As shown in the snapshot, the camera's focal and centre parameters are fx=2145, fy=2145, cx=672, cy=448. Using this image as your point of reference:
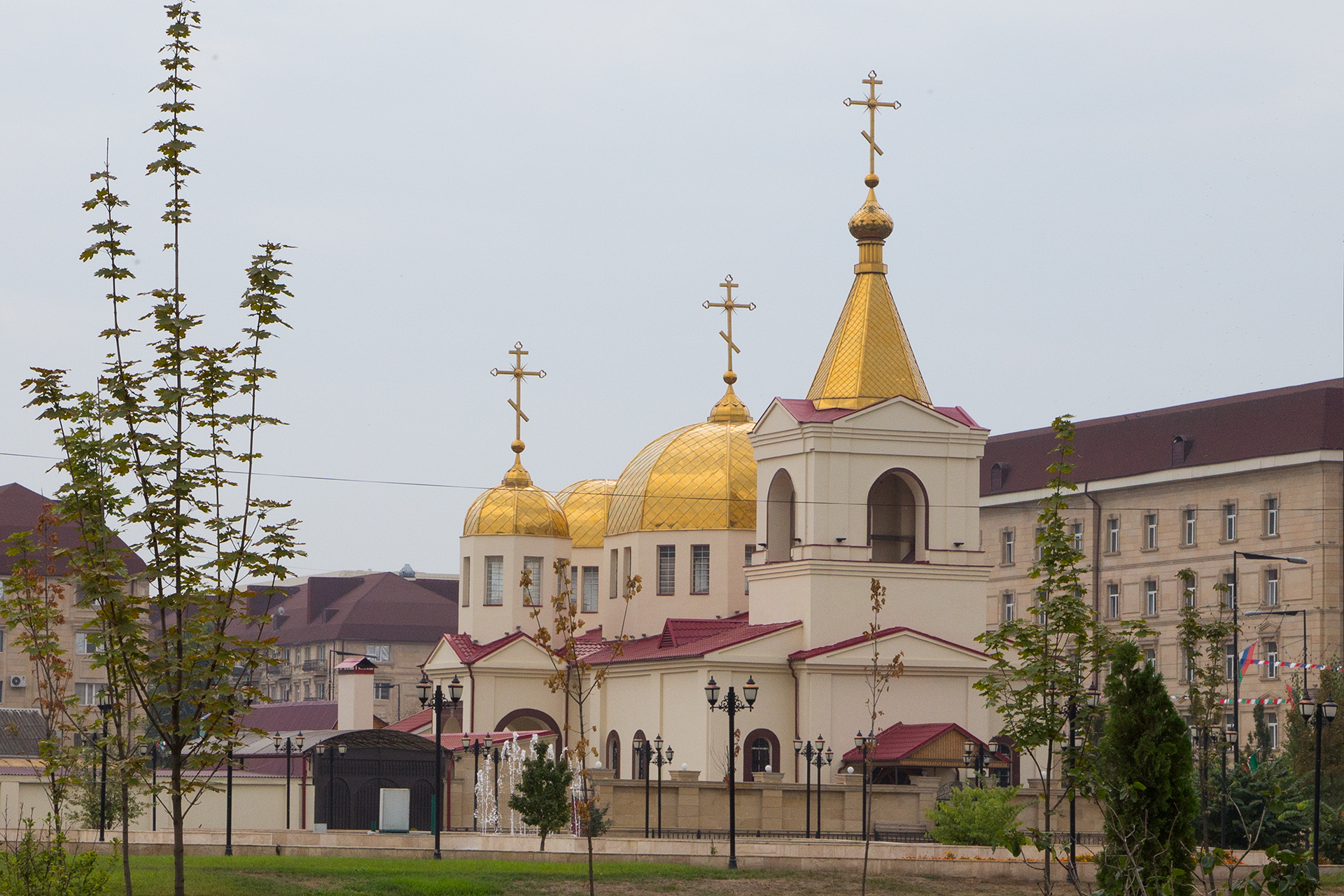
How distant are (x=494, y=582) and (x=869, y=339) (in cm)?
1711

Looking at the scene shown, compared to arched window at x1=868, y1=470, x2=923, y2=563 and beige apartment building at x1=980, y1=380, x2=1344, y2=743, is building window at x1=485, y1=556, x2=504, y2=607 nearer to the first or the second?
arched window at x1=868, y1=470, x2=923, y2=563

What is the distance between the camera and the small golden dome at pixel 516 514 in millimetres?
66500

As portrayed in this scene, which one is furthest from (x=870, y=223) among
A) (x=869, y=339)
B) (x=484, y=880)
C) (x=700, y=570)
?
(x=484, y=880)

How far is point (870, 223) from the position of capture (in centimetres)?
5628

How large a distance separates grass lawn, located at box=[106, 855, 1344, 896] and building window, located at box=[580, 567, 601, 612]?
33635 mm

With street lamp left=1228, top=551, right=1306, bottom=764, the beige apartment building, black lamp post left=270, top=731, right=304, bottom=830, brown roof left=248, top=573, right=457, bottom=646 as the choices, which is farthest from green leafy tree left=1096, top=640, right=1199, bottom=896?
brown roof left=248, top=573, right=457, bottom=646

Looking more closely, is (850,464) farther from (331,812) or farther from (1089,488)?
(1089,488)

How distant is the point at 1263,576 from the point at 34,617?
226 feet

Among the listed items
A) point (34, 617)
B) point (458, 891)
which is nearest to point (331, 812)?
point (458, 891)

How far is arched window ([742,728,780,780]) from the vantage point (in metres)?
52.8

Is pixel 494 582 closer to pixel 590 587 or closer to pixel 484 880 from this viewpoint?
pixel 590 587

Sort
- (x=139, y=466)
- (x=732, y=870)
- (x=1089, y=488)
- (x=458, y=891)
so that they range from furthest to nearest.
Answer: (x=1089, y=488)
(x=732, y=870)
(x=458, y=891)
(x=139, y=466)

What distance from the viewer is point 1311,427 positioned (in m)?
78.6

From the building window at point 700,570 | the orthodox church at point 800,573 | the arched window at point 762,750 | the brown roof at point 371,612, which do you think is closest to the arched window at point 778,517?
the orthodox church at point 800,573
